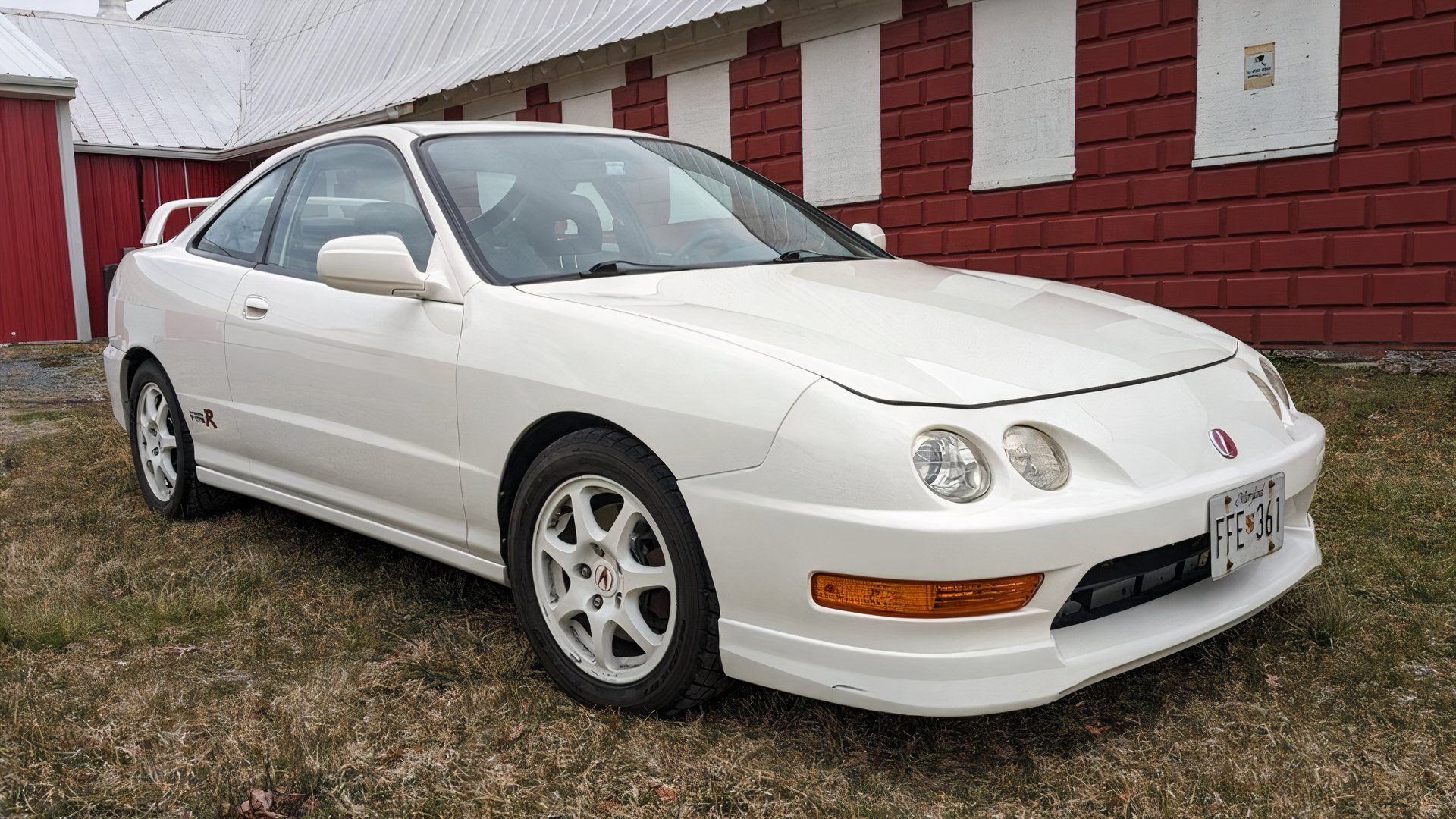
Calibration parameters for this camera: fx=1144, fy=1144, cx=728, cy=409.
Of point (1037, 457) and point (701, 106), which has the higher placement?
point (701, 106)

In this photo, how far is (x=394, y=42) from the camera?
1734 cm

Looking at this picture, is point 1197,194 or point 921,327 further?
point 1197,194

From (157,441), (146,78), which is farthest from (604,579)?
(146,78)

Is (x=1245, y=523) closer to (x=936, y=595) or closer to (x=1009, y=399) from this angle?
(x=1009, y=399)

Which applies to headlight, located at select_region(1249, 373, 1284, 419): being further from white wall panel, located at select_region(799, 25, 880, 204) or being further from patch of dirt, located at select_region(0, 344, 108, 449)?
white wall panel, located at select_region(799, 25, 880, 204)

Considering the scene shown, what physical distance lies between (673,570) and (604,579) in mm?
276

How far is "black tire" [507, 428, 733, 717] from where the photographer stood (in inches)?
96.3

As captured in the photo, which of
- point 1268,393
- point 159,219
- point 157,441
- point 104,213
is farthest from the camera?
point 104,213

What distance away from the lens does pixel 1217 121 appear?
796 centimetres

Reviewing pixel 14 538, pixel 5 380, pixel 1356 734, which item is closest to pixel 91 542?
pixel 14 538

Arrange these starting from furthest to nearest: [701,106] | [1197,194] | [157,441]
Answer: [701,106] < [1197,194] < [157,441]

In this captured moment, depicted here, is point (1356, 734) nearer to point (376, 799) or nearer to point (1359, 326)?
point (376, 799)

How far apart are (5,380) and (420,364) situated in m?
8.94

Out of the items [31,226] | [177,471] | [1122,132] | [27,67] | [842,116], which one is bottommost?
[177,471]
